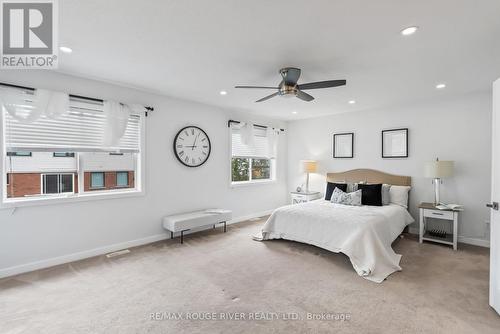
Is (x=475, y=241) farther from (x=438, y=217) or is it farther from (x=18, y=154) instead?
(x=18, y=154)

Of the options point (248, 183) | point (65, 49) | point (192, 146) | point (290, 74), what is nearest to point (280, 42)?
point (290, 74)

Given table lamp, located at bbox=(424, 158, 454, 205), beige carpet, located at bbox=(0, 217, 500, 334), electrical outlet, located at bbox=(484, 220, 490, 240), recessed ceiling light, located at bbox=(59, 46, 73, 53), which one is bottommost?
beige carpet, located at bbox=(0, 217, 500, 334)

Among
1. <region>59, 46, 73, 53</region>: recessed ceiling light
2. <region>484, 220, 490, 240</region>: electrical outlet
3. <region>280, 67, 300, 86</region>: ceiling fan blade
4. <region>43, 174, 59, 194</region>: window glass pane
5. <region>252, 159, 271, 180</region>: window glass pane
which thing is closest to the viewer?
<region>59, 46, 73, 53</region>: recessed ceiling light

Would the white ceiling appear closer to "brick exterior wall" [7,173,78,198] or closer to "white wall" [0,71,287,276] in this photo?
"white wall" [0,71,287,276]

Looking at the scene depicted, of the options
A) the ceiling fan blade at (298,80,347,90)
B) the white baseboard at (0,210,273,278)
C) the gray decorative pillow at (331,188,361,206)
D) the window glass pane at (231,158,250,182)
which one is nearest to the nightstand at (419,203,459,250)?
the gray decorative pillow at (331,188,361,206)

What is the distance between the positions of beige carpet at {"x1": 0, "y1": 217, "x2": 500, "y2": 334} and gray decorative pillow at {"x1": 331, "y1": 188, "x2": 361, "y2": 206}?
1091 millimetres

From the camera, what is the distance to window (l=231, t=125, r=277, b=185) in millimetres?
5305

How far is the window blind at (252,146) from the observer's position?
17.3 feet

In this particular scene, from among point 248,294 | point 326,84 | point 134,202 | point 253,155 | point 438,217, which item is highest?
point 326,84

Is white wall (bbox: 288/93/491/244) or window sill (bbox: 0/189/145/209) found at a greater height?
white wall (bbox: 288/93/491/244)

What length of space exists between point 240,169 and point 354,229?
9.73ft

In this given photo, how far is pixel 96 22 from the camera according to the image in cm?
195

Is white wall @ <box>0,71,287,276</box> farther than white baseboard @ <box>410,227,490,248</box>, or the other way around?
white baseboard @ <box>410,227,490,248</box>

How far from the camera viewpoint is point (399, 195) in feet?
14.1
